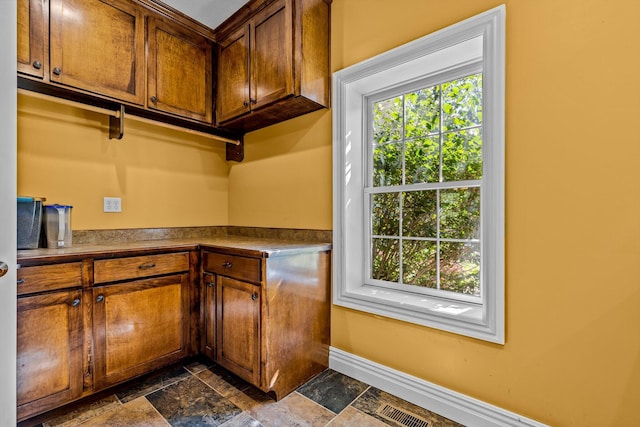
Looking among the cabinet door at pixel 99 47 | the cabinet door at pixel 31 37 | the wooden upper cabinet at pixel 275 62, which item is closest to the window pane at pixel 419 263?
the wooden upper cabinet at pixel 275 62

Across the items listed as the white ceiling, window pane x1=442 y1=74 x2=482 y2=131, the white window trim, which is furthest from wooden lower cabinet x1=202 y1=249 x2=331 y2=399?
the white ceiling

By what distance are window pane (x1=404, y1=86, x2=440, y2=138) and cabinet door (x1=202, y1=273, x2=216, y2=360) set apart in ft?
5.33

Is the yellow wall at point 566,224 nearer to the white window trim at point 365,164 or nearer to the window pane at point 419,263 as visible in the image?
the white window trim at point 365,164

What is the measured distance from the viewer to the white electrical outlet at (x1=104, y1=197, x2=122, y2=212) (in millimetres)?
2223

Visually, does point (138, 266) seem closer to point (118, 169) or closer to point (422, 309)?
point (118, 169)

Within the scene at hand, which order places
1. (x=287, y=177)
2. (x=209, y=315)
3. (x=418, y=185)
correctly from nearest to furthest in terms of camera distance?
1. (x=418, y=185)
2. (x=209, y=315)
3. (x=287, y=177)

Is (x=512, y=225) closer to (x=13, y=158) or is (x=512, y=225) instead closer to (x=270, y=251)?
(x=270, y=251)

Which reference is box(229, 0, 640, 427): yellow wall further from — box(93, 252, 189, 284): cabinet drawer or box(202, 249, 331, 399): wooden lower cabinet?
box(93, 252, 189, 284): cabinet drawer

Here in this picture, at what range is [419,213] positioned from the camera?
6.49ft

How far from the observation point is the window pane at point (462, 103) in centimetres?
177

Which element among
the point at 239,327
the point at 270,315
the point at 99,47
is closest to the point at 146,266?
the point at 239,327

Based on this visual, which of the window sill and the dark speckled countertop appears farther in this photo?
the dark speckled countertop

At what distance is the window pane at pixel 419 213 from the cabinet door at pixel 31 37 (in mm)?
2214

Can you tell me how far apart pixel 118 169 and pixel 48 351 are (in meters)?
1.26
